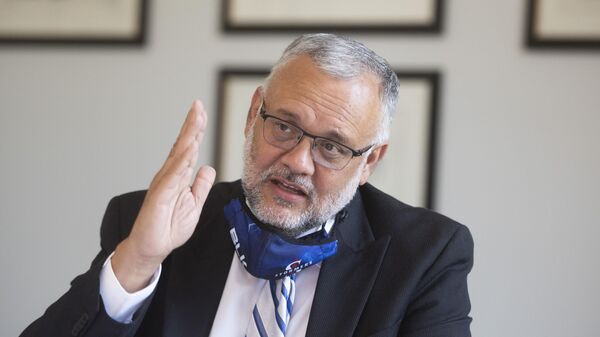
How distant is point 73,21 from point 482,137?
1.69m

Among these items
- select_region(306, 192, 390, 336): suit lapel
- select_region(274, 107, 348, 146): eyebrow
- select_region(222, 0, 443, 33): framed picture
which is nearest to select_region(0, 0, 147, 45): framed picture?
select_region(222, 0, 443, 33): framed picture

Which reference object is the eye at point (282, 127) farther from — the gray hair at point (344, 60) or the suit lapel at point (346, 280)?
the suit lapel at point (346, 280)

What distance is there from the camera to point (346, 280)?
1.75 meters

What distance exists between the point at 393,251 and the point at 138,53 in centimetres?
147

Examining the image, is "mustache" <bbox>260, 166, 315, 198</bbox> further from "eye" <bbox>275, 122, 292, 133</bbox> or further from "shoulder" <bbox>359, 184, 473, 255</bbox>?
"shoulder" <bbox>359, 184, 473, 255</bbox>

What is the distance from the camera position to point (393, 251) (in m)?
1.79

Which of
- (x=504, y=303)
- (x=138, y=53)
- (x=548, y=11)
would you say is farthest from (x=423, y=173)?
(x=138, y=53)

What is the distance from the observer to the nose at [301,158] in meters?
1.65

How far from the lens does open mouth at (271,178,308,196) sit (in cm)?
169

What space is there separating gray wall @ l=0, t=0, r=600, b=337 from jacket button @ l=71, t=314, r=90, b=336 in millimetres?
1235

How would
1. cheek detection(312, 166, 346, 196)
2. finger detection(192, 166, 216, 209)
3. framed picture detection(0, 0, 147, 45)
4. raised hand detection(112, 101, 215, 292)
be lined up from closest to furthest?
raised hand detection(112, 101, 215, 292)
finger detection(192, 166, 216, 209)
cheek detection(312, 166, 346, 196)
framed picture detection(0, 0, 147, 45)

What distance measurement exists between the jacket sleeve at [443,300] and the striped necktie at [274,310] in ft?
0.95

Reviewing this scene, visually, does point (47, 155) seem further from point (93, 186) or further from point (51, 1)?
point (51, 1)

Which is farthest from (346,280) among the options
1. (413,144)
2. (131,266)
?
(413,144)
